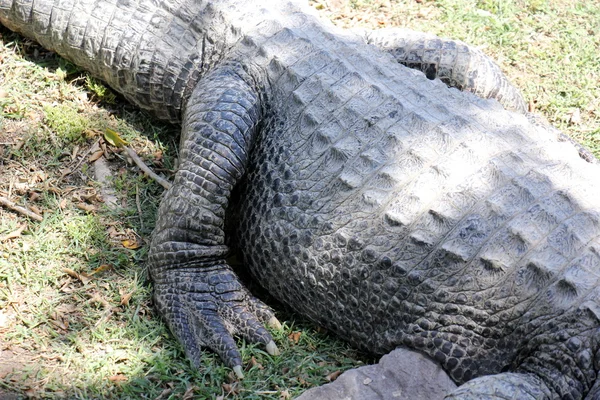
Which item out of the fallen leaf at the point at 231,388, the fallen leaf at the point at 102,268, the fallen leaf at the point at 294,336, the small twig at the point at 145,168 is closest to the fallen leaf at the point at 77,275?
the fallen leaf at the point at 102,268

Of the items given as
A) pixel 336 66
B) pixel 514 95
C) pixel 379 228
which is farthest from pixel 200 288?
pixel 514 95

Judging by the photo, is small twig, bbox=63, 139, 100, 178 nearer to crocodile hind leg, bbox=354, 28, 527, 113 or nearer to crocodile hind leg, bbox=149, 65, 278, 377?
crocodile hind leg, bbox=149, 65, 278, 377

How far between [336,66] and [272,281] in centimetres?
117

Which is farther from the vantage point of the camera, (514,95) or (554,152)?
(514,95)

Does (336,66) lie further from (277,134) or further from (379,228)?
(379,228)

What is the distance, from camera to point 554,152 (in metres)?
3.68

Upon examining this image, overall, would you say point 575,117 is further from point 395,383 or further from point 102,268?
point 102,268

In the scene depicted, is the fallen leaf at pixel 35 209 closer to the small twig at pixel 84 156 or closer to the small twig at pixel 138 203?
the small twig at pixel 84 156

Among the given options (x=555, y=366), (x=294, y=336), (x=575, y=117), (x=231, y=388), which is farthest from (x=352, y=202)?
(x=575, y=117)

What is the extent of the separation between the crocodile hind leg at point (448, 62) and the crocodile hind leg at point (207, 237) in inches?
45.5

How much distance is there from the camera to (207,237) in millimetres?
3850

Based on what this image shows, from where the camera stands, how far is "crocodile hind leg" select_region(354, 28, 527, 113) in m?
4.62

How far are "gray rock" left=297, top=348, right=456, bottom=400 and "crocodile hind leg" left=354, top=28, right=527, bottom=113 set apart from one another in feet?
6.43

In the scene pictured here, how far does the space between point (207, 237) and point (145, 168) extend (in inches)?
32.6
